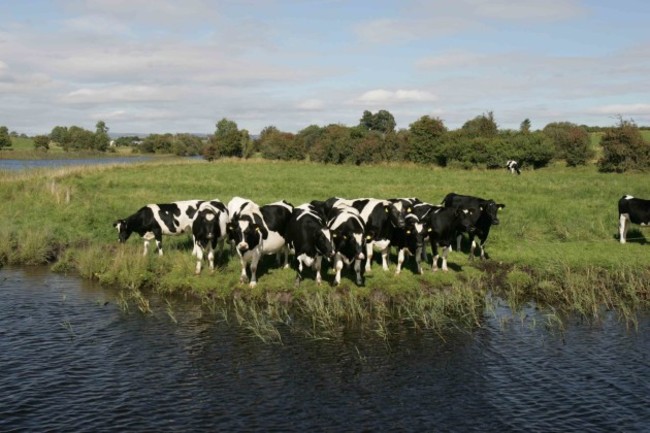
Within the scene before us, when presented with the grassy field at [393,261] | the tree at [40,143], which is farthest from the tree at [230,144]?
the grassy field at [393,261]

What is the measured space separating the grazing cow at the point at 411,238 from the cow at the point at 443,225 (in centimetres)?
30

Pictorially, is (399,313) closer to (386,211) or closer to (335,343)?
(335,343)

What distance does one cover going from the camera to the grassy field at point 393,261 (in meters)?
15.1

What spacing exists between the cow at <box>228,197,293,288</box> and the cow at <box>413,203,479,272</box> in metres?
4.22

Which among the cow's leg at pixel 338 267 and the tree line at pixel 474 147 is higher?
the tree line at pixel 474 147

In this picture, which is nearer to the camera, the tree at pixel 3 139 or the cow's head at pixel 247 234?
the cow's head at pixel 247 234

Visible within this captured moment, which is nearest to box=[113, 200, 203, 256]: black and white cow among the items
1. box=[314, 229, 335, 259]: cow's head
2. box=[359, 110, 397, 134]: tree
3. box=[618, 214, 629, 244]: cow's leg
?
box=[314, 229, 335, 259]: cow's head

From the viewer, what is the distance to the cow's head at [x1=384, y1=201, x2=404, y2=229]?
56.3 ft

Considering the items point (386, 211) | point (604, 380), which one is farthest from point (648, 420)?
point (386, 211)

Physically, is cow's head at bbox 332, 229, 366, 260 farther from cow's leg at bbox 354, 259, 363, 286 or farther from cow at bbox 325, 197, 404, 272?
cow at bbox 325, 197, 404, 272

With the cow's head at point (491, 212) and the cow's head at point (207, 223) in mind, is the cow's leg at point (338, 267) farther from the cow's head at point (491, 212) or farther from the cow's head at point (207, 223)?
the cow's head at point (491, 212)

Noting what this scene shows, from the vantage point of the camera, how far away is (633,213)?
2125cm

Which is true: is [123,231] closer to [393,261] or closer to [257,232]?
[257,232]

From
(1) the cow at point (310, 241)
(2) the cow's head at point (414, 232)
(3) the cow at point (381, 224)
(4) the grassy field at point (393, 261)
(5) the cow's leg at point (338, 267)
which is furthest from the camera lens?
(3) the cow at point (381, 224)
